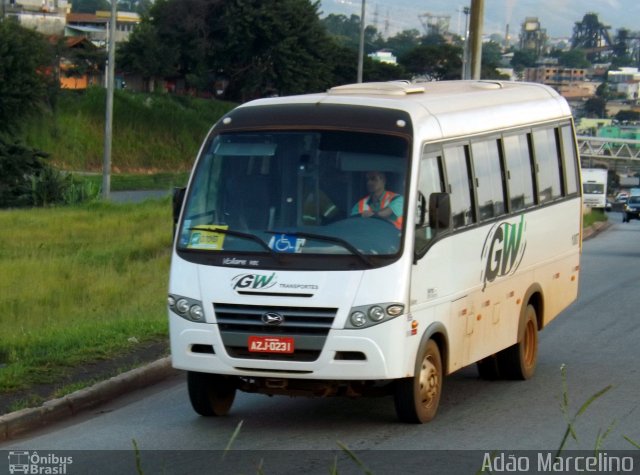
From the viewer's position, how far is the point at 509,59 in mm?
190875

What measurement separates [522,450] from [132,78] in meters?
88.2

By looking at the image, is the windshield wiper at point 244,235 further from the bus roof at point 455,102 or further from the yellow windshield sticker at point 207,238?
the bus roof at point 455,102

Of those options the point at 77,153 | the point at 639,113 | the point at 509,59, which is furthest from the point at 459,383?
the point at 509,59

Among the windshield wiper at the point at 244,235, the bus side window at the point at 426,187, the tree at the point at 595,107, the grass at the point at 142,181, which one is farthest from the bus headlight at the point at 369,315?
the tree at the point at 595,107

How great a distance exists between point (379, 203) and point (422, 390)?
4.70 feet

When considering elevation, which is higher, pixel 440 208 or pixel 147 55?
pixel 440 208

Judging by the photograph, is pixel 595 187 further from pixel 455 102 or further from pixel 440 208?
pixel 440 208

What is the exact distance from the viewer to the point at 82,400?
11.2m

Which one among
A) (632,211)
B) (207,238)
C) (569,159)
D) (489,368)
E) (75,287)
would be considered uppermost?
(569,159)

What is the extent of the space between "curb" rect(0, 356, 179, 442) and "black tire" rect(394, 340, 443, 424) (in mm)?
2770

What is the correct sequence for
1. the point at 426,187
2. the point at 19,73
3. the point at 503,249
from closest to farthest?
the point at 426,187
the point at 503,249
the point at 19,73

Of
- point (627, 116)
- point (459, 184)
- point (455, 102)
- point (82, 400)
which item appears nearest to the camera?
point (459, 184)

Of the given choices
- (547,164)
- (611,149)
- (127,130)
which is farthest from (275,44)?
(547,164)

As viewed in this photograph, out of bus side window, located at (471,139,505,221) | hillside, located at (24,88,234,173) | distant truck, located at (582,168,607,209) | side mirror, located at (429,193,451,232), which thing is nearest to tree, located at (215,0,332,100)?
hillside, located at (24,88,234,173)
